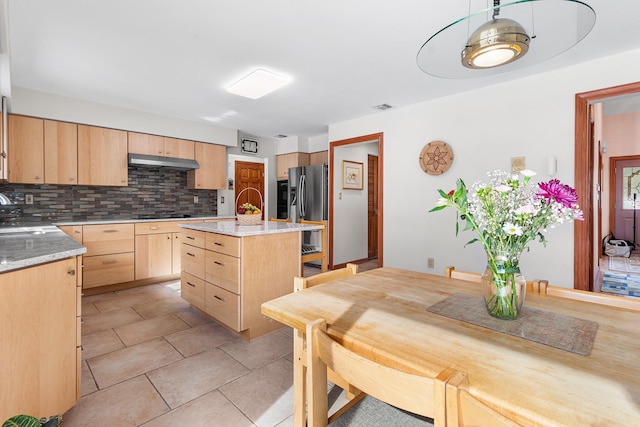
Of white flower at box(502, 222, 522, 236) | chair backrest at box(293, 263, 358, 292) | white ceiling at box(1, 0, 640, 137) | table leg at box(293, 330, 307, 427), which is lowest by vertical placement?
table leg at box(293, 330, 307, 427)

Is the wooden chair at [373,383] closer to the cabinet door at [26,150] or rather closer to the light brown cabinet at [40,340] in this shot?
the light brown cabinet at [40,340]

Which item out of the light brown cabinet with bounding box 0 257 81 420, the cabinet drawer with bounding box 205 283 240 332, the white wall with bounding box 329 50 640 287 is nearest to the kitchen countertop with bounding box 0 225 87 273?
the light brown cabinet with bounding box 0 257 81 420

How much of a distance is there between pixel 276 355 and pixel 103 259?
2699mm

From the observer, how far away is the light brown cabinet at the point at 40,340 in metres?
1.17

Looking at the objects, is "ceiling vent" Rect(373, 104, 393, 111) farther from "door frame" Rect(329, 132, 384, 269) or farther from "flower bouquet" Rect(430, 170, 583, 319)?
"flower bouquet" Rect(430, 170, 583, 319)

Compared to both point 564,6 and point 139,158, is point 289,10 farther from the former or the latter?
point 139,158

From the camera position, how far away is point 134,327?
106 inches

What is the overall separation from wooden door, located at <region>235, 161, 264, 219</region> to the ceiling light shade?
436 cm

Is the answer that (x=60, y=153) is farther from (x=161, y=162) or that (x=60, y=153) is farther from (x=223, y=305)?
(x=223, y=305)

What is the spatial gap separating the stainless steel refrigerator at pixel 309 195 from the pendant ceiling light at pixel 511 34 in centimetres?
354

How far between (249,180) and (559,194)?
5.13 m

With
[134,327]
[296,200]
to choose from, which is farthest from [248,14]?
[296,200]

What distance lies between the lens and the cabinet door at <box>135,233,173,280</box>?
154 inches

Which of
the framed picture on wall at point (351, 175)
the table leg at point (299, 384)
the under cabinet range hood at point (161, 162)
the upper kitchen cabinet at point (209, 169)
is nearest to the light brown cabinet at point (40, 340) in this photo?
the table leg at point (299, 384)
